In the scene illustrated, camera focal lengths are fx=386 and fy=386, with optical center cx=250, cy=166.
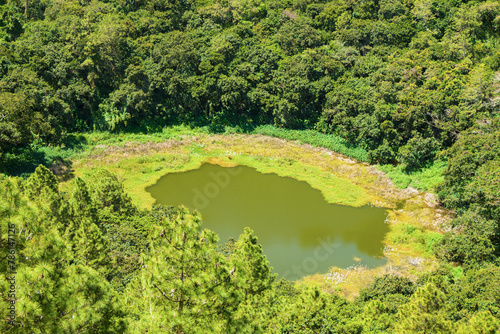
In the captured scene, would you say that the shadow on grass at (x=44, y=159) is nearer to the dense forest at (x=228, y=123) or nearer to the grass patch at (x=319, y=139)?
the dense forest at (x=228, y=123)

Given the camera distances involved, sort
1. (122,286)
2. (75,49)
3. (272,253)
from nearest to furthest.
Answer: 1. (122,286)
2. (272,253)
3. (75,49)

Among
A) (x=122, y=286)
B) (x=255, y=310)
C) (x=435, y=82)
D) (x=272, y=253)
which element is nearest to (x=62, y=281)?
(x=255, y=310)

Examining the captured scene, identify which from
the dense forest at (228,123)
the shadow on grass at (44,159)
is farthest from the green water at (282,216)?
the shadow on grass at (44,159)

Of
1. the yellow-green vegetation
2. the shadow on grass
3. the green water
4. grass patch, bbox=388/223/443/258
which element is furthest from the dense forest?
the green water

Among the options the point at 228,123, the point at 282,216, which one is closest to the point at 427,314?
the point at 282,216

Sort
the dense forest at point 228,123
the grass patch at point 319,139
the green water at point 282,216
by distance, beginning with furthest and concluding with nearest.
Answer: the grass patch at point 319,139
the green water at point 282,216
the dense forest at point 228,123

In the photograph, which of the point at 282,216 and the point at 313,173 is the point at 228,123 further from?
the point at 282,216

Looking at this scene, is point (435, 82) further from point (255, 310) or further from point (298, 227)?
point (255, 310)
